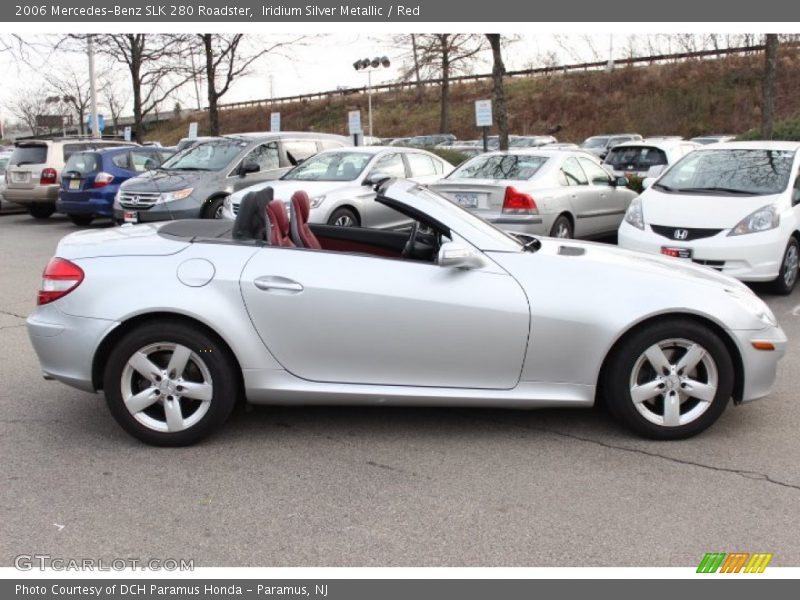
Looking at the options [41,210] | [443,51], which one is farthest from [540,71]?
[41,210]

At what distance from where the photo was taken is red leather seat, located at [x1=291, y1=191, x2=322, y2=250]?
15.9 feet

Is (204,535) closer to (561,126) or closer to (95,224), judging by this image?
(95,224)

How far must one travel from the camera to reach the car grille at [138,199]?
12.7 meters

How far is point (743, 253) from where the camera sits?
782 centimetres

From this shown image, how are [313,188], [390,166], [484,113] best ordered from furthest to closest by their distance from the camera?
[484,113]
[390,166]
[313,188]

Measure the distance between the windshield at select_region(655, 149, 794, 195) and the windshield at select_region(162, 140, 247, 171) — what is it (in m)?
6.99

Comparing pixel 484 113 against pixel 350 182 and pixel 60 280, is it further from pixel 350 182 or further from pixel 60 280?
pixel 60 280

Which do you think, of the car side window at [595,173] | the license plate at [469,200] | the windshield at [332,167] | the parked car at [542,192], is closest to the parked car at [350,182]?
the windshield at [332,167]

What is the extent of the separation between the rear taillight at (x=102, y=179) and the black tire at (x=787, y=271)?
1139cm

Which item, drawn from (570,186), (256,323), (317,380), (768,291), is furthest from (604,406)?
(570,186)

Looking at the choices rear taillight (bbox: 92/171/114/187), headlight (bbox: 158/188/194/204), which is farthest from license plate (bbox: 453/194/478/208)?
rear taillight (bbox: 92/171/114/187)

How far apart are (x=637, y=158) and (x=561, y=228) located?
21.9 feet

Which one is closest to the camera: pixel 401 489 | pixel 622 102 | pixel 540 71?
pixel 401 489

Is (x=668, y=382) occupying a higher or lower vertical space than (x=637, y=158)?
lower
